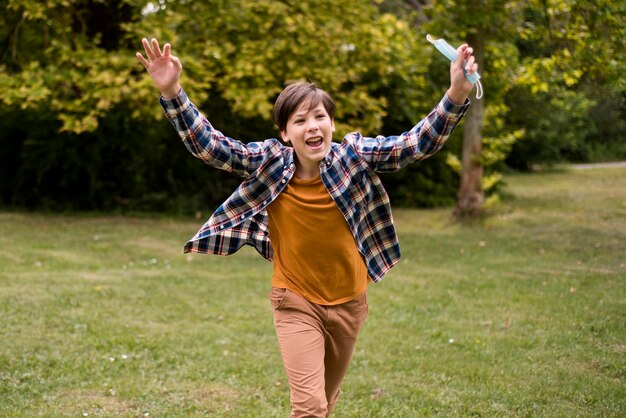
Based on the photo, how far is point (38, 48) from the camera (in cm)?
1355

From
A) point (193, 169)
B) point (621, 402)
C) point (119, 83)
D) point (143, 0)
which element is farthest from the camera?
point (193, 169)

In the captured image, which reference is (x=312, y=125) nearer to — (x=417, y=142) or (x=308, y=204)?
(x=308, y=204)

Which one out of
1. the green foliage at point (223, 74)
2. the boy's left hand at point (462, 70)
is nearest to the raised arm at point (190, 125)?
→ the boy's left hand at point (462, 70)

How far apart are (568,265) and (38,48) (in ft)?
30.8

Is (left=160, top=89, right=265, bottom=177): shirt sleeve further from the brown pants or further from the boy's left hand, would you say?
the boy's left hand

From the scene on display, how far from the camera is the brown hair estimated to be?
3287 mm

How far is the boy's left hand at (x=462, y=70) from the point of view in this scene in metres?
3.04

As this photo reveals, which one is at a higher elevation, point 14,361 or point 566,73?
point 566,73

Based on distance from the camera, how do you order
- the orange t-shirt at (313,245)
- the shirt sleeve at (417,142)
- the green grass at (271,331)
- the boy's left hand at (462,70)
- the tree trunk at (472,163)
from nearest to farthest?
the boy's left hand at (462,70), the shirt sleeve at (417,142), the orange t-shirt at (313,245), the green grass at (271,331), the tree trunk at (472,163)

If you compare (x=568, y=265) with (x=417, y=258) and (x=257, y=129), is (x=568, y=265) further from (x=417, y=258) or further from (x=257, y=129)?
(x=257, y=129)

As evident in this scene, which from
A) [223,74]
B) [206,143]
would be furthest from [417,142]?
[223,74]

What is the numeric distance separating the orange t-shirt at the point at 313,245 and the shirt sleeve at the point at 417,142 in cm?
26

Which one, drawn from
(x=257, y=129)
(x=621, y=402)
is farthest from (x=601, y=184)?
(x=621, y=402)

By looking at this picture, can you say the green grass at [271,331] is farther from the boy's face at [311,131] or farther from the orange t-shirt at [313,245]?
the boy's face at [311,131]
